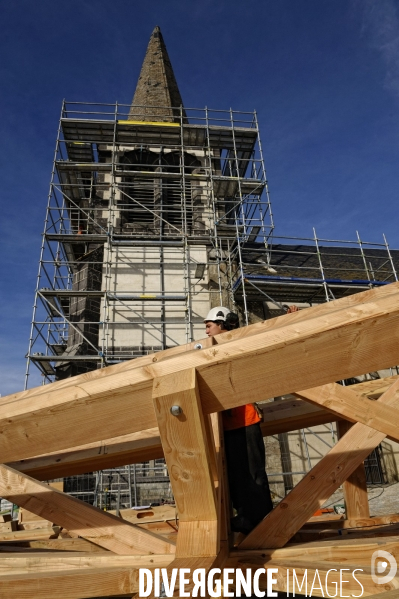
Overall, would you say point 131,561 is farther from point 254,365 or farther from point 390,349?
point 390,349

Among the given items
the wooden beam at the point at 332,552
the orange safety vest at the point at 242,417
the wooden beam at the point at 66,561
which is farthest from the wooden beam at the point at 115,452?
the wooden beam at the point at 332,552

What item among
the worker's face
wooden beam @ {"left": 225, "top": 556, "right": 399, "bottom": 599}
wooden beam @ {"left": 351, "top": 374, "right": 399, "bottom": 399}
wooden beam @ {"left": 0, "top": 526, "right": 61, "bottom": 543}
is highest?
the worker's face

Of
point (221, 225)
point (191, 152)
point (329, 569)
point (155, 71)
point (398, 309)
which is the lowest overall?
point (329, 569)

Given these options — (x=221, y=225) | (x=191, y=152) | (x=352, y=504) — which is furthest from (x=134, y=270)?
(x=352, y=504)

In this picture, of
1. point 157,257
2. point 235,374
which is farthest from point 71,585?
point 157,257

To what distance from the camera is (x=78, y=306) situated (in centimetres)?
1609

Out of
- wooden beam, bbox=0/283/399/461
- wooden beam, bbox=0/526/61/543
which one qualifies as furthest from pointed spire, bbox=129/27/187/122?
wooden beam, bbox=0/283/399/461

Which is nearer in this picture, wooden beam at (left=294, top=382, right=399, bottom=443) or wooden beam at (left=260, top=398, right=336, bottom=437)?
wooden beam at (left=294, top=382, right=399, bottom=443)

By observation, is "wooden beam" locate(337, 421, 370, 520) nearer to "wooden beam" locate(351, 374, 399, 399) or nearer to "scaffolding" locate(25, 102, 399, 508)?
"wooden beam" locate(351, 374, 399, 399)

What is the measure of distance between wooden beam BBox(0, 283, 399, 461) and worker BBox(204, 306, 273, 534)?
1745mm

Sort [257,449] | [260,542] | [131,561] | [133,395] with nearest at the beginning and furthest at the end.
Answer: [133,395] → [131,561] → [260,542] → [257,449]

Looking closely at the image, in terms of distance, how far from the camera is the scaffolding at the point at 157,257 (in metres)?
15.3

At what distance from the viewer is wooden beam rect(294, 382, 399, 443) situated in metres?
3.40

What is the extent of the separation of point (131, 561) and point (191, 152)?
20.7m
